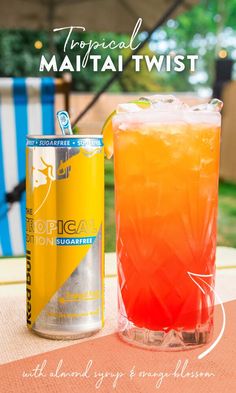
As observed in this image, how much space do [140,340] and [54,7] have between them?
19.0ft

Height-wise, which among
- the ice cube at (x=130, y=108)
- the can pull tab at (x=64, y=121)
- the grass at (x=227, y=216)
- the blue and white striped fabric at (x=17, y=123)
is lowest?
the grass at (x=227, y=216)

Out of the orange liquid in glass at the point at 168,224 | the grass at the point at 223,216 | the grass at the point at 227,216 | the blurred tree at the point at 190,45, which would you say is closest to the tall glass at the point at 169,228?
the orange liquid in glass at the point at 168,224

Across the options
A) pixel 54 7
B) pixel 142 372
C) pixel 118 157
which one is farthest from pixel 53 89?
pixel 54 7

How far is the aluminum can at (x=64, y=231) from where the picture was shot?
0.81 meters

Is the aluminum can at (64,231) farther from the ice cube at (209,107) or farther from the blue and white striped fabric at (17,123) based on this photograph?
the blue and white striped fabric at (17,123)

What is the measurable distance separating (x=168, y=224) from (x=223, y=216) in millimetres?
5704

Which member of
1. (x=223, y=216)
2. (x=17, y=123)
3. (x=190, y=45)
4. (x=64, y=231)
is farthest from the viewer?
(x=190, y=45)

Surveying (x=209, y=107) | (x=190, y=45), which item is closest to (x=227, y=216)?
(x=209, y=107)

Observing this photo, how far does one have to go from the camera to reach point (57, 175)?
2.64 feet

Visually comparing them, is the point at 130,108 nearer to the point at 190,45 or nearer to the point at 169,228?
the point at 169,228

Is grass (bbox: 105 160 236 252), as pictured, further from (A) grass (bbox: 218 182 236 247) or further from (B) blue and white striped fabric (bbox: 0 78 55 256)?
(B) blue and white striped fabric (bbox: 0 78 55 256)

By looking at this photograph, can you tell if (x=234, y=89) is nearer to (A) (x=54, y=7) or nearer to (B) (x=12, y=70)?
(A) (x=54, y=7)

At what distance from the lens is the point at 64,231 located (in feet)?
2.64

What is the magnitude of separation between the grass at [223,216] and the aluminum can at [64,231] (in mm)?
3032
